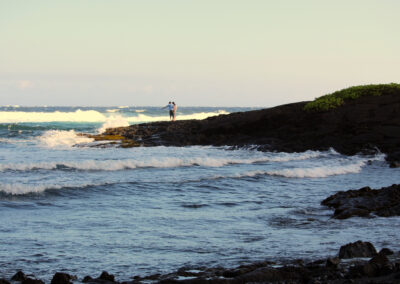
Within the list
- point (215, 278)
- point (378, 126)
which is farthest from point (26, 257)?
point (378, 126)

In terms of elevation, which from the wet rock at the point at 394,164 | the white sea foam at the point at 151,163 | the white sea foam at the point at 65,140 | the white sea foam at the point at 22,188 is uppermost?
the white sea foam at the point at 65,140

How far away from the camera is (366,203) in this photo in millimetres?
12023

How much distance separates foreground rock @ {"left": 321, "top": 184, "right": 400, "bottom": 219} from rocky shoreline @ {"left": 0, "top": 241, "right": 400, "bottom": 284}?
406 cm

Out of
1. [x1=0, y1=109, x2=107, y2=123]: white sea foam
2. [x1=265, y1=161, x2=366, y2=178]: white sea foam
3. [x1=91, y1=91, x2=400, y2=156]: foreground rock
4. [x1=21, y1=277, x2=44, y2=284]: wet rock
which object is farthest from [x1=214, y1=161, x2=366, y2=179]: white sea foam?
[x1=0, y1=109, x2=107, y2=123]: white sea foam

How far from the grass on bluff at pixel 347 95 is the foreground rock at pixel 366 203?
1507 cm

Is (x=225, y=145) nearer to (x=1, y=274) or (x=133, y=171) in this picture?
(x=133, y=171)

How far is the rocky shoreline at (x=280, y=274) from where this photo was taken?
21.0ft

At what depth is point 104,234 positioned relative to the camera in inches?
376

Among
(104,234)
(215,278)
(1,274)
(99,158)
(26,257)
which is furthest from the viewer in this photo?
(99,158)

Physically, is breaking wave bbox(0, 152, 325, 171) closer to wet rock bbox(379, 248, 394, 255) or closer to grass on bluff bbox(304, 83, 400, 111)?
grass on bluff bbox(304, 83, 400, 111)

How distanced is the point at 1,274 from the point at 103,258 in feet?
4.81

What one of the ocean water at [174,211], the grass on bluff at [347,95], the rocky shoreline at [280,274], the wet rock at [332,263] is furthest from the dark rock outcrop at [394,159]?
the wet rock at [332,263]

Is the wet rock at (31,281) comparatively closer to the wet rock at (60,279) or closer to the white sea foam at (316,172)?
the wet rock at (60,279)

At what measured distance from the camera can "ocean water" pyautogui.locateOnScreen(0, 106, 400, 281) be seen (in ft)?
26.4
